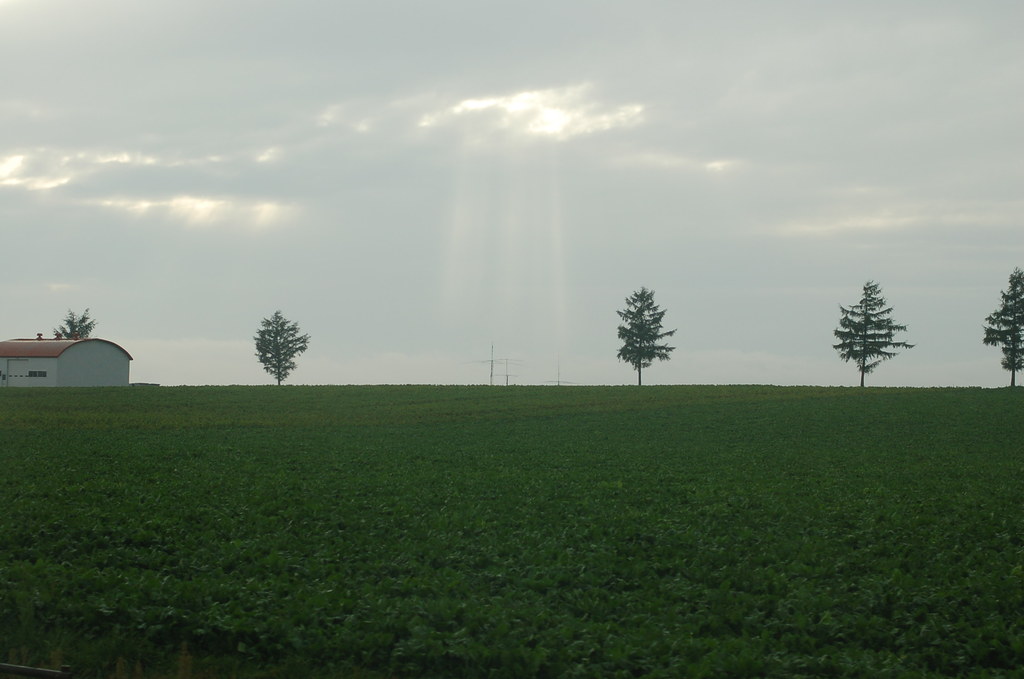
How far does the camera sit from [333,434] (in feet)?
137

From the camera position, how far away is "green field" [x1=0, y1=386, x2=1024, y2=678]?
39.8 feet

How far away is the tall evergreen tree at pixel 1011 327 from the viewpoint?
3420 inches

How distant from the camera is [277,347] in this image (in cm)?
13075

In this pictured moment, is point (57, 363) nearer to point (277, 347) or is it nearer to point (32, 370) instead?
point (32, 370)

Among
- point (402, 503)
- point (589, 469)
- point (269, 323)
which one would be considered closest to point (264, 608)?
point (402, 503)

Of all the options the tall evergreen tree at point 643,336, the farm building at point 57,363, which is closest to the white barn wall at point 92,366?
the farm building at point 57,363

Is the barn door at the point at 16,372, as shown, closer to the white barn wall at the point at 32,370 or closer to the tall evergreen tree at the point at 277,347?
the white barn wall at the point at 32,370

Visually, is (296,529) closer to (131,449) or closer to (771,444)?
(131,449)

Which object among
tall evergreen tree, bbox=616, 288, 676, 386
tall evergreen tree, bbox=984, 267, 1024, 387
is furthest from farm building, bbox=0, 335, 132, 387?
tall evergreen tree, bbox=984, 267, 1024, 387

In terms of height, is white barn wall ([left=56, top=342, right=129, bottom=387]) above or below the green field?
above

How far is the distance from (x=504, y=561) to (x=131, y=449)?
21.8 metres

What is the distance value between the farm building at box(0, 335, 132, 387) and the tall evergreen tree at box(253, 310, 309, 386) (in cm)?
3272

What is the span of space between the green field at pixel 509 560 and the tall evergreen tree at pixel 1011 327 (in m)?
58.0

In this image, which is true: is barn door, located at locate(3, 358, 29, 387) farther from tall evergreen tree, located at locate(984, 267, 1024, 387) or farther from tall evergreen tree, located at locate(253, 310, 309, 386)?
tall evergreen tree, located at locate(984, 267, 1024, 387)
